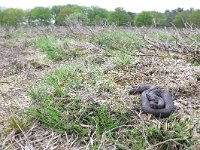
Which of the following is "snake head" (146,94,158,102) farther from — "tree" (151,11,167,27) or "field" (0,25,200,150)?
A: "tree" (151,11,167,27)

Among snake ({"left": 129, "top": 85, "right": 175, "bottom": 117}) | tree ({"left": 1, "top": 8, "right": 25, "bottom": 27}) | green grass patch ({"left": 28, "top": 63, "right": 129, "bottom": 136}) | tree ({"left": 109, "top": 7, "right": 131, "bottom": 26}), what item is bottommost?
tree ({"left": 1, "top": 8, "right": 25, "bottom": 27})

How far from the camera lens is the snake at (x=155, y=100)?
2.48 metres

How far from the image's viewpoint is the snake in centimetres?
248

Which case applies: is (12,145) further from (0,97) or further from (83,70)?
(83,70)

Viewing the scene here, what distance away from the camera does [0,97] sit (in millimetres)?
3199

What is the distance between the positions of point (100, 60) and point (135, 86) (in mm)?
1862

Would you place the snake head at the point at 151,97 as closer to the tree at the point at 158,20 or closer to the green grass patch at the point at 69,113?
the green grass patch at the point at 69,113

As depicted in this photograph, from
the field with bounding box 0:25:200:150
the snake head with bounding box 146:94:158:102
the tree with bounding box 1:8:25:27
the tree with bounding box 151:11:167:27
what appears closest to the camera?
the field with bounding box 0:25:200:150

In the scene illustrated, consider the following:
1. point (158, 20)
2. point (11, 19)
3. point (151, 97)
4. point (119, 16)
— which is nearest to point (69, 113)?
point (151, 97)

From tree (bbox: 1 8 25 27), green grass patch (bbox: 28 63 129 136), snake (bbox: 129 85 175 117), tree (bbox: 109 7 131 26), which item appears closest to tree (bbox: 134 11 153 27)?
tree (bbox: 109 7 131 26)

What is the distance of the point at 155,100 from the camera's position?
268 cm

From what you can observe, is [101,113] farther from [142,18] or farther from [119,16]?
[142,18]

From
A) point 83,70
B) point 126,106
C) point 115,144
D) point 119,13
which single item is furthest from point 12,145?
point 119,13

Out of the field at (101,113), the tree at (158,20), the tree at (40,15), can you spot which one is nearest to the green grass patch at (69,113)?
the field at (101,113)
